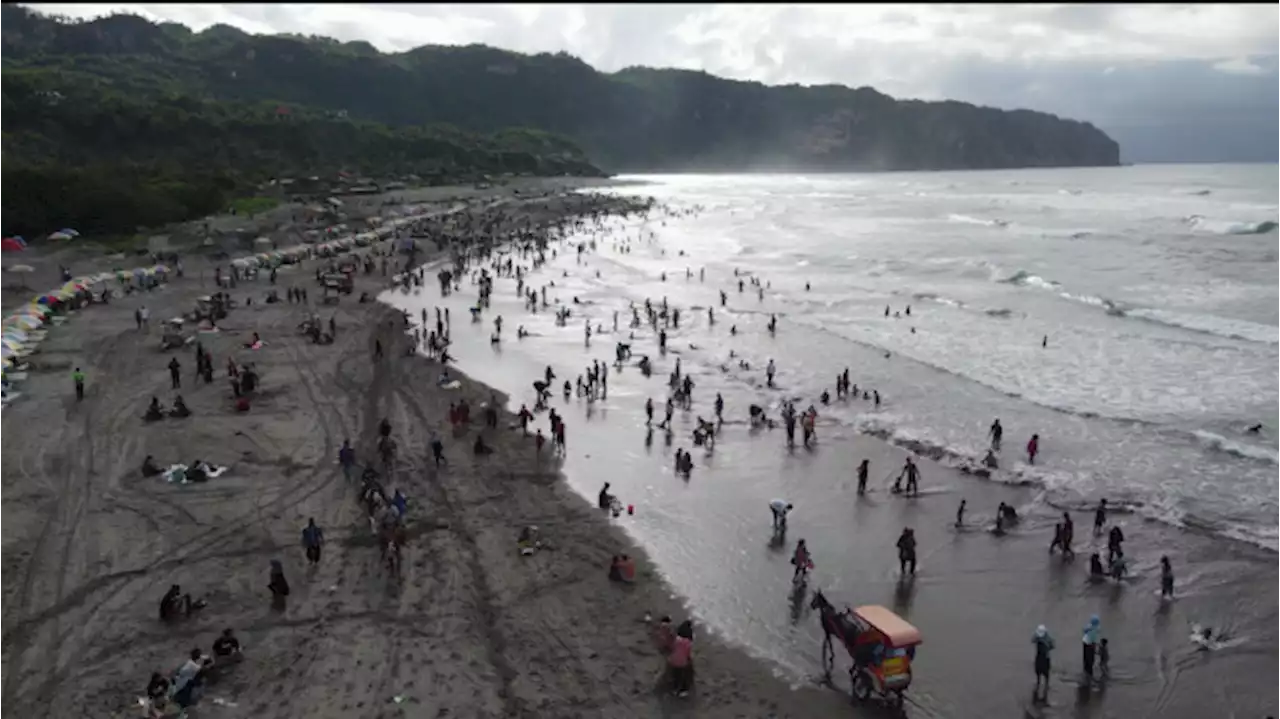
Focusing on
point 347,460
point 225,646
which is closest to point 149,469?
point 347,460

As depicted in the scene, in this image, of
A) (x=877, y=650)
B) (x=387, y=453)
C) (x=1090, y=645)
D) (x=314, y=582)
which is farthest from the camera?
(x=387, y=453)

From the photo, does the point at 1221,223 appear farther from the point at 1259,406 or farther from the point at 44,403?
the point at 44,403

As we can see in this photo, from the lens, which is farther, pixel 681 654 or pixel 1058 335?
pixel 1058 335

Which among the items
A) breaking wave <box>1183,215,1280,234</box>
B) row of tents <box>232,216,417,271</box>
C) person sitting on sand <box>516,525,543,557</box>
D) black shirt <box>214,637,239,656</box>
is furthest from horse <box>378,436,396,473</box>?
breaking wave <box>1183,215,1280,234</box>

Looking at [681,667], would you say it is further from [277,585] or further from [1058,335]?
[1058,335]

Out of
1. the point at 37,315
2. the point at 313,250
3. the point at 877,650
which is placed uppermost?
the point at 313,250

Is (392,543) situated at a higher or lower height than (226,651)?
higher

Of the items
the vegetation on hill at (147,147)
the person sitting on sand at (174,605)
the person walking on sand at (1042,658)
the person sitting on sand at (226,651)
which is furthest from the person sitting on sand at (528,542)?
the vegetation on hill at (147,147)

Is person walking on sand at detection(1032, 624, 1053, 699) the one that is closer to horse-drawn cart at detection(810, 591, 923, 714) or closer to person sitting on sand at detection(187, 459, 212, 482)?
horse-drawn cart at detection(810, 591, 923, 714)
